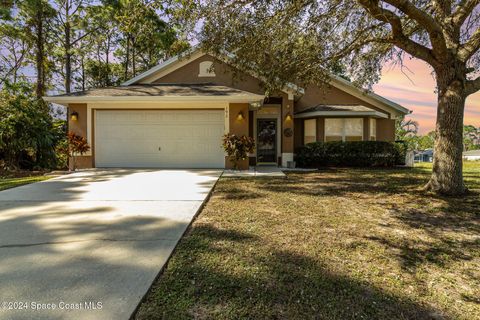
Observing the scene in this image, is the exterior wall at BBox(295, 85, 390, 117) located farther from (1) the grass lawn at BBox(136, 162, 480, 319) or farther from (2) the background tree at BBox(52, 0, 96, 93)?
(2) the background tree at BBox(52, 0, 96, 93)

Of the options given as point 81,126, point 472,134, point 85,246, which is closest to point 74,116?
point 81,126

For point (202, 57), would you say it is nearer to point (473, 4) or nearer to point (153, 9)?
point (153, 9)

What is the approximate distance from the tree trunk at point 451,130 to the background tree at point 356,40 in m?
0.02

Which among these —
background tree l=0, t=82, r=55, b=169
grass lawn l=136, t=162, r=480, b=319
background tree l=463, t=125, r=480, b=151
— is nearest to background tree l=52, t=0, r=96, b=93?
background tree l=0, t=82, r=55, b=169

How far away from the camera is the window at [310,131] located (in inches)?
559

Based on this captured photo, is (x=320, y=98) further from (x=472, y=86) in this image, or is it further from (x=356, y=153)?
(x=472, y=86)

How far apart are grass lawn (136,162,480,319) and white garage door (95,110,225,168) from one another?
20.1 ft

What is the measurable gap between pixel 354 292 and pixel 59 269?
8.62ft

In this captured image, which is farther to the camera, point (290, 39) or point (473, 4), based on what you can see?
point (290, 39)

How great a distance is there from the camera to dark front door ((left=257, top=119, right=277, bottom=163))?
44.4ft

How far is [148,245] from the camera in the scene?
3.19 metres

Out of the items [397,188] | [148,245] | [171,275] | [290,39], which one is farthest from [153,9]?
[397,188]

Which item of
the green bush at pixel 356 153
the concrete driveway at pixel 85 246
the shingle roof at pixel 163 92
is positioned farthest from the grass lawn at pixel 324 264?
the green bush at pixel 356 153

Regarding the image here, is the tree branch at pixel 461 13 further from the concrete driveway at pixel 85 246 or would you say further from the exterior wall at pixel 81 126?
the exterior wall at pixel 81 126
